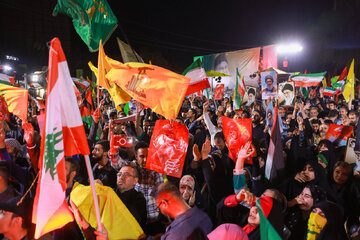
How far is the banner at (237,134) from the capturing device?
175 inches

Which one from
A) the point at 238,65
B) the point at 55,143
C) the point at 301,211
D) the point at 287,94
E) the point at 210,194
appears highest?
the point at 238,65

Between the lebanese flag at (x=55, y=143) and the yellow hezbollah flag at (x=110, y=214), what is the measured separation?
37 cm

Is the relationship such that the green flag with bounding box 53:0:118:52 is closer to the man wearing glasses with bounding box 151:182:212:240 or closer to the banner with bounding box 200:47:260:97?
the man wearing glasses with bounding box 151:182:212:240

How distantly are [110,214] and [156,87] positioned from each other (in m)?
1.99

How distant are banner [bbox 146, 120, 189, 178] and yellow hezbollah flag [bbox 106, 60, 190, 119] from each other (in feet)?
1.01

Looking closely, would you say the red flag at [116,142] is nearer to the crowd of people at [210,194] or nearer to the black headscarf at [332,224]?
the crowd of people at [210,194]

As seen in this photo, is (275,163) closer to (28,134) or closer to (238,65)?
(28,134)

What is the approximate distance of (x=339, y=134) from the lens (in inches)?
219

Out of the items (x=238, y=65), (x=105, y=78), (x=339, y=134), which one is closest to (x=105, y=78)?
(x=105, y=78)

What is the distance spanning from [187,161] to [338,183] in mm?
2264

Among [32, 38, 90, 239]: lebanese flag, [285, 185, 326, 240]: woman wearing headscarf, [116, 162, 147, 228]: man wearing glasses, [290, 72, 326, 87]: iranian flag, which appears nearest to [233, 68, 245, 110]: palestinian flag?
[290, 72, 326, 87]: iranian flag

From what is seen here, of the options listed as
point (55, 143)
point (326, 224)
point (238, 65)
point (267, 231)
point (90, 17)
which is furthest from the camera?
point (238, 65)

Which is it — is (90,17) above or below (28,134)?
above

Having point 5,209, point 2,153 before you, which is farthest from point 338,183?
point 2,153
